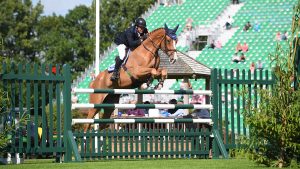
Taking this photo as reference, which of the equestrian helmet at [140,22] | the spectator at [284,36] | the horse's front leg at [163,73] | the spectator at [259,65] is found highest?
the spectator at [284,36]

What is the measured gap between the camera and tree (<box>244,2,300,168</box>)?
11.0 metres

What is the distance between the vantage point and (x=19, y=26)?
181 feet

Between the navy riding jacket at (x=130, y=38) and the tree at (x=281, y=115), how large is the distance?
6.01 m

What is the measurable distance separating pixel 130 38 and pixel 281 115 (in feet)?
21.5

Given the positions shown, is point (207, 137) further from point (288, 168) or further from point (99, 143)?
point (288, 168)

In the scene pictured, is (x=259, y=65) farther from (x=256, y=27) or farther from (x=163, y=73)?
(x=163, y=73)

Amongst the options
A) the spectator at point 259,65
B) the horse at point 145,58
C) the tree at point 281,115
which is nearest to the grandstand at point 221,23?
the spectator at point 259,65

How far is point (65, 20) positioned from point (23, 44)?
24.8 feet

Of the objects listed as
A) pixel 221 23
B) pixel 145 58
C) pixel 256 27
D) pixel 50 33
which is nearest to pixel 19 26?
pixel 50 33

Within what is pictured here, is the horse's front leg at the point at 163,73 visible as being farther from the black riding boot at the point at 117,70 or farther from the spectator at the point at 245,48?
the spectator at the point at 245,48

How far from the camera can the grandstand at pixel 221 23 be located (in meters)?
35.3

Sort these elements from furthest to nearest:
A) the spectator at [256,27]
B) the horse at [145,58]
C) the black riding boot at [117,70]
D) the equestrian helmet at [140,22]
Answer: the spectator at [256,27] → the black riding boot at [117,70] → the horse at [145,58] → the equestrian helmet at [140,22]

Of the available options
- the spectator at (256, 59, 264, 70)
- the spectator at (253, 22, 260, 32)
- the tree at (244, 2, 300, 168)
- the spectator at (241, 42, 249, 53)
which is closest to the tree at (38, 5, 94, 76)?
the spectator at (253, 22, 260, 32)

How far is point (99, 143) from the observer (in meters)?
14.6
